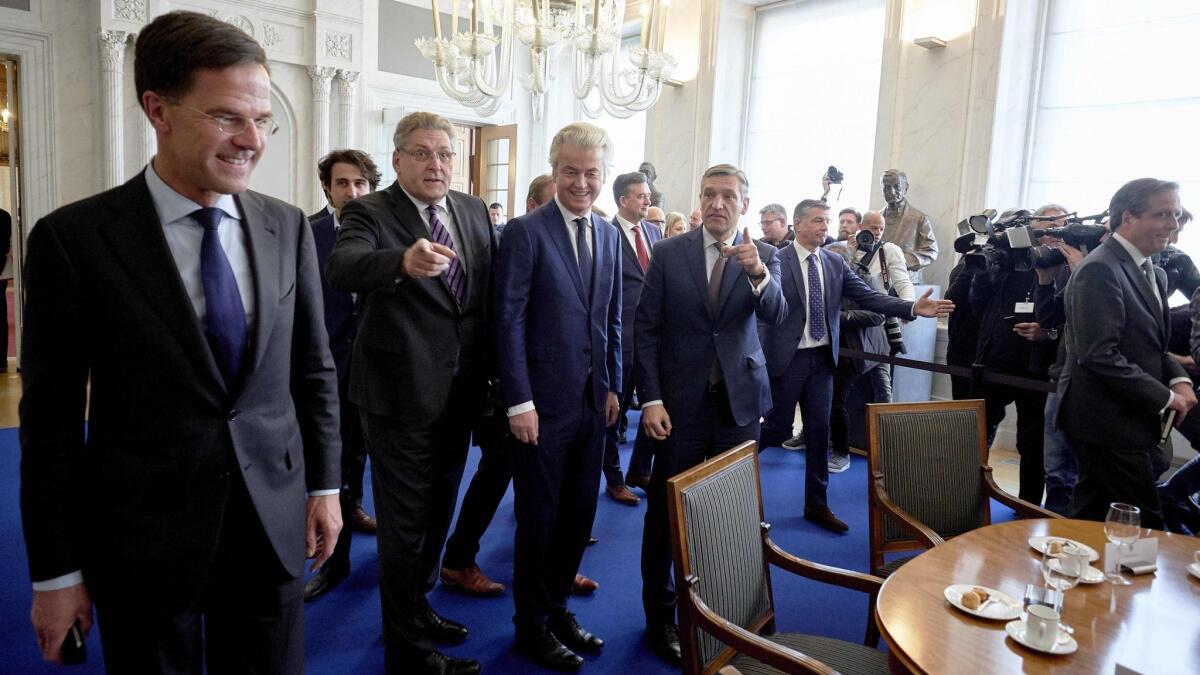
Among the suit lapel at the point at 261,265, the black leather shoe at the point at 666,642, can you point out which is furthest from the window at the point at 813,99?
the suit lapel at the point at 261,265

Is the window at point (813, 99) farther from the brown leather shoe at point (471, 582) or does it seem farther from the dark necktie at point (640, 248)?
the brown leather shoe at point (471, 582)

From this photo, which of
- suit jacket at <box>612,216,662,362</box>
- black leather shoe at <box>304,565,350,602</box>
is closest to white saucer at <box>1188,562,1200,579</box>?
suit jacket at <box>612,216,662,362</box>

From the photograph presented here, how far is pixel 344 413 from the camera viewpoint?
2828mm

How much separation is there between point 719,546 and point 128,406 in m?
1.18

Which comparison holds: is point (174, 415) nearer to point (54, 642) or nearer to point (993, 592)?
point (54, 642)

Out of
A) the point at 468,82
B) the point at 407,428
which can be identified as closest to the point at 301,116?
the point at 468,82

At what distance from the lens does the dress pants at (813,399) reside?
147 inches

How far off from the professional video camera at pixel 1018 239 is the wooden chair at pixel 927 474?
1432 millimetres

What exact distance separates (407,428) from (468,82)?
127 inches

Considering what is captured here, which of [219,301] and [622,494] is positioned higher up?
[219,301]

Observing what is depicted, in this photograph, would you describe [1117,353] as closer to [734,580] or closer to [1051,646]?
A: [1051,646]

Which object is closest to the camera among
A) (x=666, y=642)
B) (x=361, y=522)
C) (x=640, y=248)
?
(x=666, y=642)

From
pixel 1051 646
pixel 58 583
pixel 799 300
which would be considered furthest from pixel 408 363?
pixel 799 300

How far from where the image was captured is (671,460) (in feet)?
8.23
